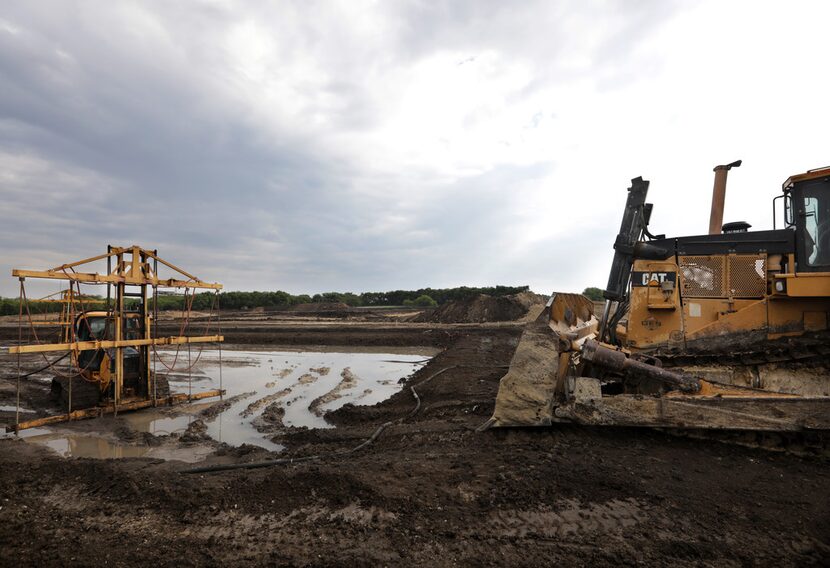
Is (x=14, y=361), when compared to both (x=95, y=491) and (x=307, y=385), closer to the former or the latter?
(x=307, y=385)

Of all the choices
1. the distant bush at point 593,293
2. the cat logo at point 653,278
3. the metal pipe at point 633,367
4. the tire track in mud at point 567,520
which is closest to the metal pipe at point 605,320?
the cat logo at point 653,278

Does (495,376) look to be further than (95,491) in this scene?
Yes

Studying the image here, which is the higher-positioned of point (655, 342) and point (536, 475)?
point (655, 342)

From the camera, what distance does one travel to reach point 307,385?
504 inches

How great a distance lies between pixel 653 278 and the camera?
7.77 meters

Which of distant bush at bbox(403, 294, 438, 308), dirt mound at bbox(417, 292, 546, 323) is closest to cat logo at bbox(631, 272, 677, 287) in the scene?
dirt mound at bbox(417, 292, 546, 323)

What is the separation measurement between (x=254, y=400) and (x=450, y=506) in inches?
309

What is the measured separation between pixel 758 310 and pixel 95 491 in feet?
27.9

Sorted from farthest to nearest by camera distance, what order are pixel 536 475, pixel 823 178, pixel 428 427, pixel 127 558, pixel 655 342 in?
1. pixel 655 342
2. pixel 428 427
3. pixel 823 178
4. pixel 536 475
5. pixel 127 558

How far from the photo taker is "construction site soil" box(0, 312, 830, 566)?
3475 millimetres

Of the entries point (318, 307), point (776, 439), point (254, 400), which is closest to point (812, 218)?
point (776, 439)

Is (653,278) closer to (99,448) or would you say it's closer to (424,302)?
(99,448)

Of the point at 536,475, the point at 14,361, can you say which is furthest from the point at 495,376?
the point at 14,361

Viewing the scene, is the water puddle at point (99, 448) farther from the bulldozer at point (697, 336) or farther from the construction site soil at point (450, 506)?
the bulldozer at point (697, 336)
